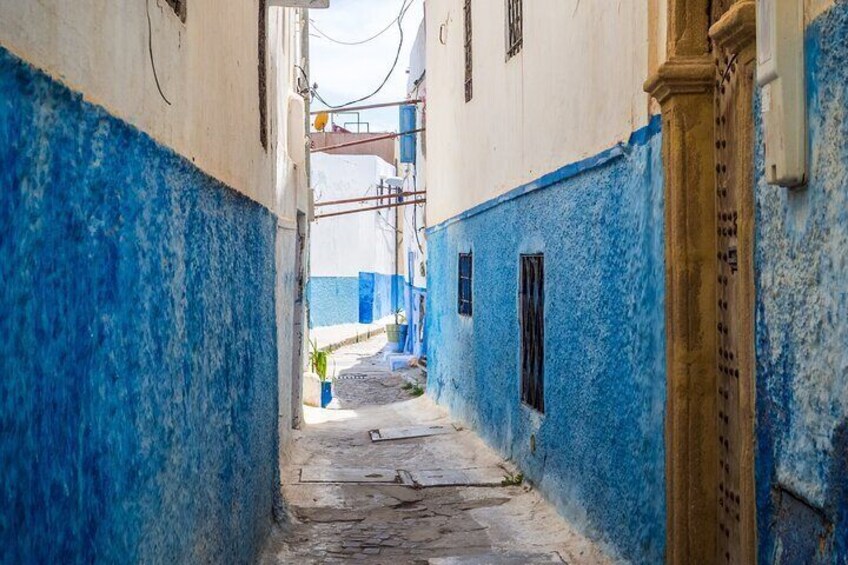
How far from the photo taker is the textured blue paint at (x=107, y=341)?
198cm

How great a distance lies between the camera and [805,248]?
3.00 meters

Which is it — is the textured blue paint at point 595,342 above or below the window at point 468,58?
below

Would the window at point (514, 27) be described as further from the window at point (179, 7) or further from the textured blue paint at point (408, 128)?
the textured blue paint at point (408, 128)

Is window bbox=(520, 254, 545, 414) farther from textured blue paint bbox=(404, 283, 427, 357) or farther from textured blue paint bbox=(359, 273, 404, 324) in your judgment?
textured blue paint bbox=(359, 273, 404, 324)

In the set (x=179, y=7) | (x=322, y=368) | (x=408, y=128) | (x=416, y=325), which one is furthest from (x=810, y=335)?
(x=416, y=325)

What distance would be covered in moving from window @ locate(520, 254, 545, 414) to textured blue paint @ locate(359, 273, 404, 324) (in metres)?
27.6

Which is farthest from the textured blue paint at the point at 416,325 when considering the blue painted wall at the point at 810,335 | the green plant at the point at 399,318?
the blue painted wall at the point at 810,335

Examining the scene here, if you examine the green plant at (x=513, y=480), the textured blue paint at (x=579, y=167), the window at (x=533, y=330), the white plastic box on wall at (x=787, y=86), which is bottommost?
the green plant at (x=513, y=480)

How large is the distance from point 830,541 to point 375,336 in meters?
31.0

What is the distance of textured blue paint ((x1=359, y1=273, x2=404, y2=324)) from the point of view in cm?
3625

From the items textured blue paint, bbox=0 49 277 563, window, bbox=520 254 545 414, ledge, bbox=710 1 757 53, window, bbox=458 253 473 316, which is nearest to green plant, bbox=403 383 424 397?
window, bbox=458 253 473 316

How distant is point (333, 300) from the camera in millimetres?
35031

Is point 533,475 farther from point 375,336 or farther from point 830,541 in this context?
point 375,336

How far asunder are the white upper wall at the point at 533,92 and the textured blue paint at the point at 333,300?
20317mm
